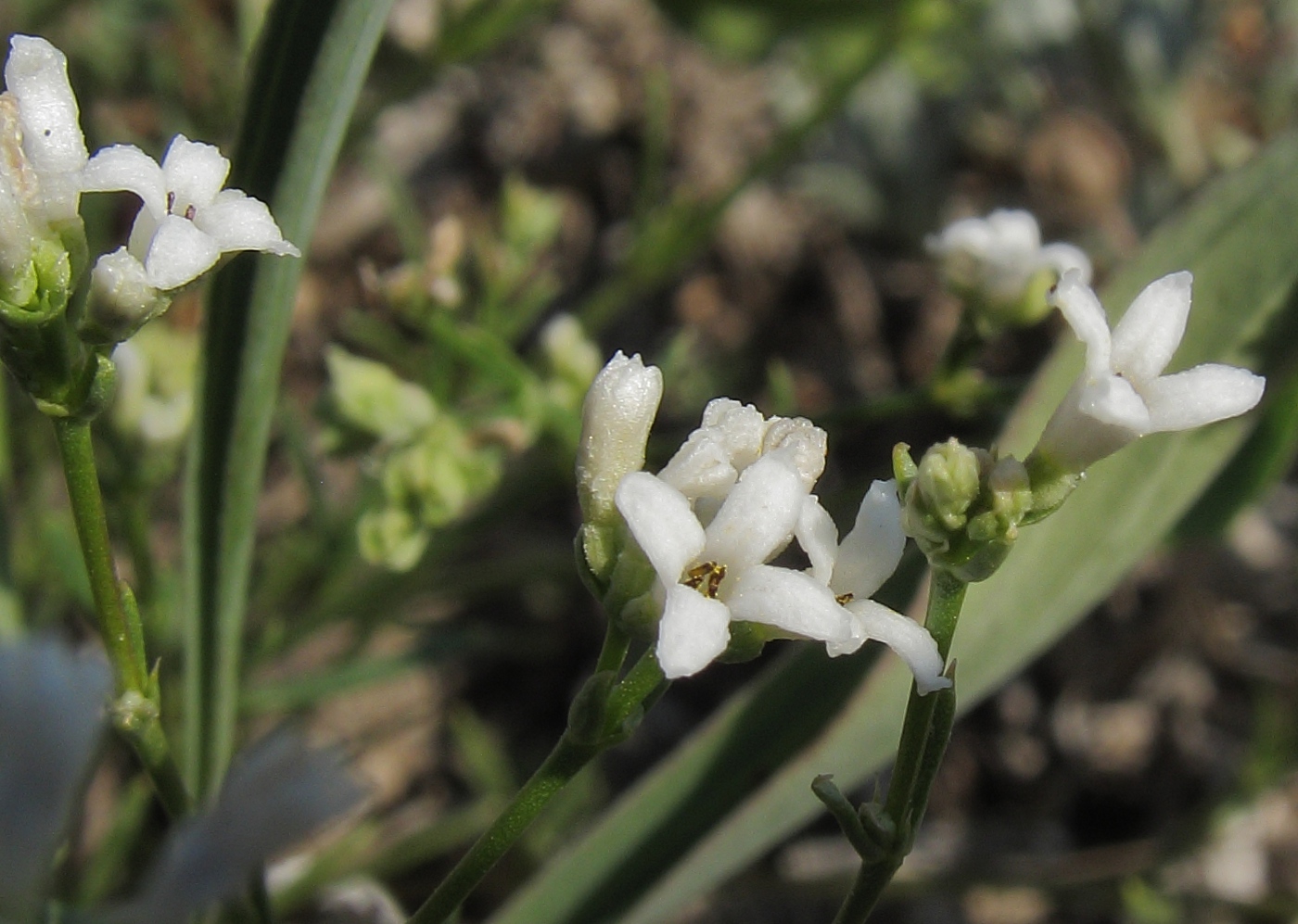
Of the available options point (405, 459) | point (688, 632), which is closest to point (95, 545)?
point (688, 632)

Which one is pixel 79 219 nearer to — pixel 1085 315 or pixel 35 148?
pixel 35 148

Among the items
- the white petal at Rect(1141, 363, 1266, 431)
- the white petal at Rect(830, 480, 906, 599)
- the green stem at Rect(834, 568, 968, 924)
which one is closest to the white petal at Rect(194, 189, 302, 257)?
the white petal at Rect(830, 480, 906, 599)

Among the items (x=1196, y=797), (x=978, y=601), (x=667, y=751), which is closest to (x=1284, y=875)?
(x=1196, y=797)

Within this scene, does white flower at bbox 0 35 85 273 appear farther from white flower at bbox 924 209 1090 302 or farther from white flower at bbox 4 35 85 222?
white flower at bbox 924 209 1090 302

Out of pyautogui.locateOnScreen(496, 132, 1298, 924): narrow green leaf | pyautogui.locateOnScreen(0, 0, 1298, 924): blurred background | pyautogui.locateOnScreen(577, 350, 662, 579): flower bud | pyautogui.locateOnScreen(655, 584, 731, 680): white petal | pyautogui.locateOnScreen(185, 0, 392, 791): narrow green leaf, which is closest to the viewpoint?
pyautogui.locateOnScreen(655, 584, 731, 680): white petal

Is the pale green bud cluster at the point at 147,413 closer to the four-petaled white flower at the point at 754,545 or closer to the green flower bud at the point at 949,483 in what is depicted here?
the four-petaled white flower at the point at 754,545

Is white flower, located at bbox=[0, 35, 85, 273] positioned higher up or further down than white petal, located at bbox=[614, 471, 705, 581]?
higher up

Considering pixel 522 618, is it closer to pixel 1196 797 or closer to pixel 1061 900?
pixel 1061 900
